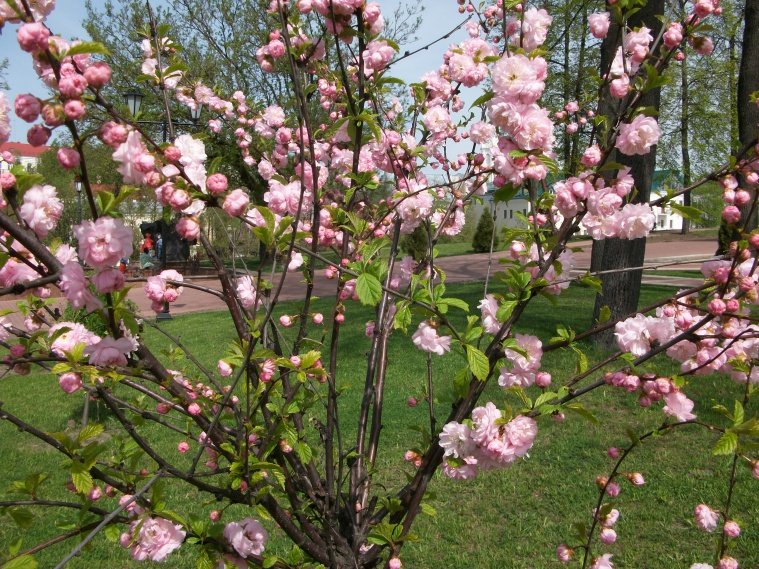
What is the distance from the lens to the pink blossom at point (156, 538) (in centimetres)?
143

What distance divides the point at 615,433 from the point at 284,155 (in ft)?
12.5

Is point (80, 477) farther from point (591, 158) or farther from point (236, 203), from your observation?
point (591, 158)

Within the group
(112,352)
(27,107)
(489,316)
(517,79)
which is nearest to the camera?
(27,107)

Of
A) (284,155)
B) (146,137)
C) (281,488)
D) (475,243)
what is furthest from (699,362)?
(475,243)

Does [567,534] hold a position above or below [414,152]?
below

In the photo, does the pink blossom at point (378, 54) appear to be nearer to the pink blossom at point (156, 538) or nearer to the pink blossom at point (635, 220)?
the pink blossom at point (635, 220)

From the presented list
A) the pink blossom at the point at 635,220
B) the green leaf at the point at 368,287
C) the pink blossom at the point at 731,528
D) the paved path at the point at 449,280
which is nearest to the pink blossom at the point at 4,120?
Result: the green leaf at the point at 368,287

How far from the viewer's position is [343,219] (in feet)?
6.47

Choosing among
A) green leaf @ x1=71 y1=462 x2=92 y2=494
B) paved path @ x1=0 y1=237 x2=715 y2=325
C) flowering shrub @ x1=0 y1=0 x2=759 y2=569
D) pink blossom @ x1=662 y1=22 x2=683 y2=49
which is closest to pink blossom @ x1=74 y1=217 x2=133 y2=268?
flowering shrub @ x1=0 y1=0 x2=759 y2=569

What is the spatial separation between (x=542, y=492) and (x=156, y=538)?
124 inches

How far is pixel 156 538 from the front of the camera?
1.43 metres

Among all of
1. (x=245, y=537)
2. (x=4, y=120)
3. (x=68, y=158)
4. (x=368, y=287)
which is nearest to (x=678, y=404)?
(x=368, y=287)

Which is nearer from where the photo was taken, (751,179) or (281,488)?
(751,179)

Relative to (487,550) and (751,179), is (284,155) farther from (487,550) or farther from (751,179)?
(487,550)
